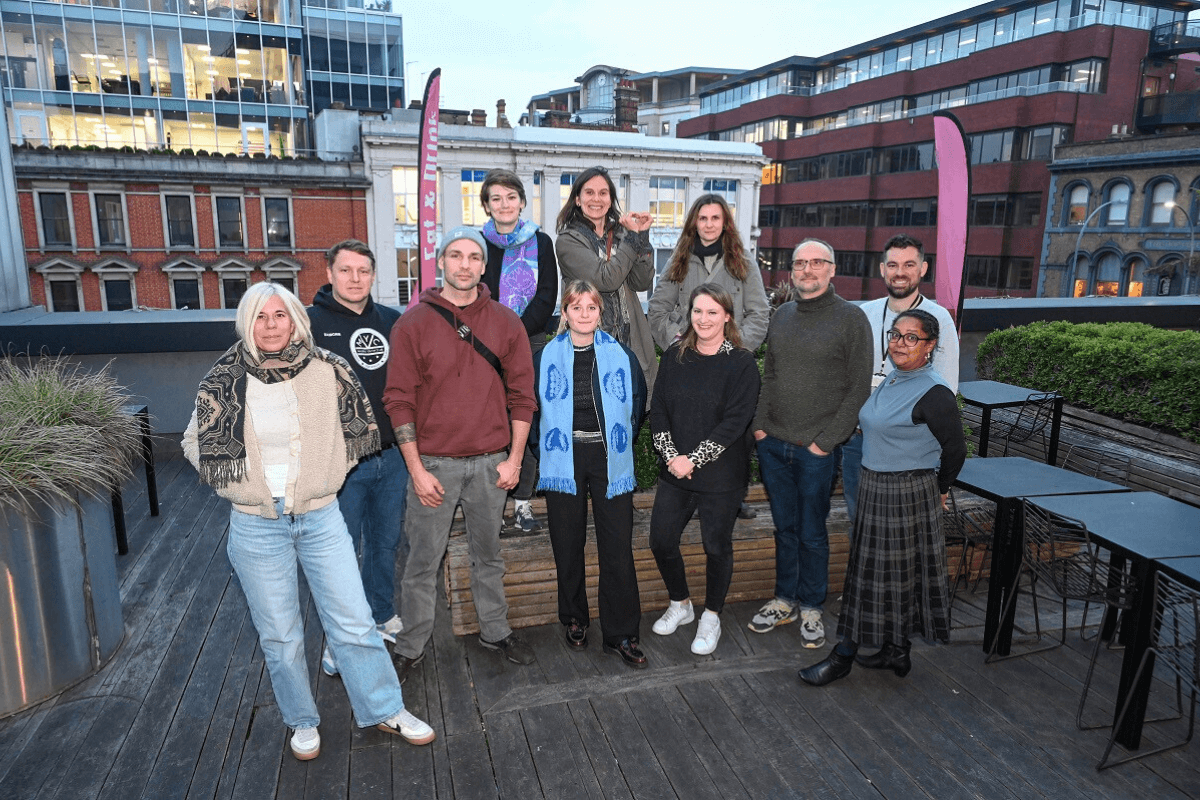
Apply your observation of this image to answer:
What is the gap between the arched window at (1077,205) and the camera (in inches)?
1510

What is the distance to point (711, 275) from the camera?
4.52 m

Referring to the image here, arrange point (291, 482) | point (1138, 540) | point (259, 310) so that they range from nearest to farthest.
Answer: point (259, 310) < point (291, 482) < point (1138, 540)

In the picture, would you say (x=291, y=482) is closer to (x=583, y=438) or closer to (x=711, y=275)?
(x=583, y=438)

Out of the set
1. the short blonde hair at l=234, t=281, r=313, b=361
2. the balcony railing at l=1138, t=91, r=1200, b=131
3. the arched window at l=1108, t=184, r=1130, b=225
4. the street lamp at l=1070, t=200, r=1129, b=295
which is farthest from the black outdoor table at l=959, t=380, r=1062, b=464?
the balcony railing at l=1138, t=91, r=1200, b=131

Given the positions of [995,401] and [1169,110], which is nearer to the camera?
[995,401]

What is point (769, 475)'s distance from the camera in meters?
4.38

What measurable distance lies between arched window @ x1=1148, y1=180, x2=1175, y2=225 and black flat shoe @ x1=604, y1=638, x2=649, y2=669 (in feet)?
138

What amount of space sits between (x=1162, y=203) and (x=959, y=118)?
1031 centimetres

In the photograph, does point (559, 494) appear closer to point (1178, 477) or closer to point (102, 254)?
point (1178, 477)

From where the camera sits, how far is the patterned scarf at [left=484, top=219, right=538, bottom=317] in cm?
442

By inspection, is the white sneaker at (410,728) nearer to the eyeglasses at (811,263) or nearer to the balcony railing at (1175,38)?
the eyeglasses at (811,263)

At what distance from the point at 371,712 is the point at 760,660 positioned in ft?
7.08

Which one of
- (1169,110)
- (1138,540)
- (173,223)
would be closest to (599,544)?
(1138,540)

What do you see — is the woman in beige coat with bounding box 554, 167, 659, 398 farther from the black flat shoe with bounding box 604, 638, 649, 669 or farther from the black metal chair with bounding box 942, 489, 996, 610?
the black metal chair with bounding box 942, 489, 996, 610
